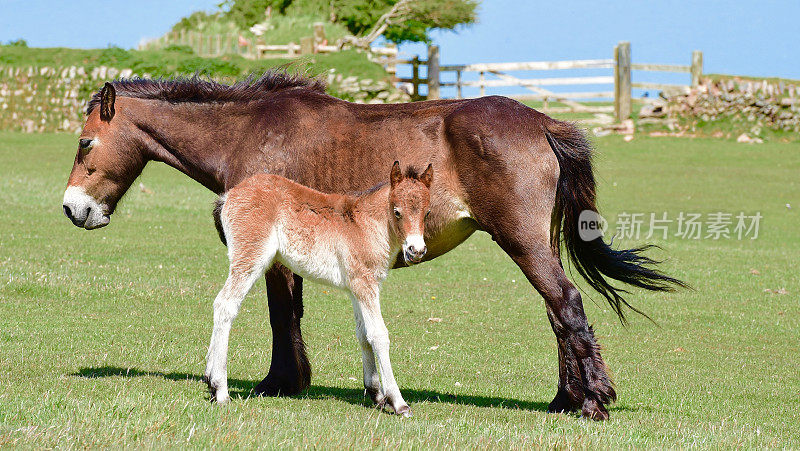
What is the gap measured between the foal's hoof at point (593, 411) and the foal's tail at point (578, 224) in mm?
927

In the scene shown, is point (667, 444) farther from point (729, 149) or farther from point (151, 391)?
point (729, 149)

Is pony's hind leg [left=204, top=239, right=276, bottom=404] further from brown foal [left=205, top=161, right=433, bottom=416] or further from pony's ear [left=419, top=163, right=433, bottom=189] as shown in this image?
pony's ear [left=419, top=163, right=433, bottom=189]

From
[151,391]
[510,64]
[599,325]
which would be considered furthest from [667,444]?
[510,64]

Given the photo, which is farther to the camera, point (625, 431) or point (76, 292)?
point (76, 292)

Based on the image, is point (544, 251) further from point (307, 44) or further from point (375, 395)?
point (307, 44)

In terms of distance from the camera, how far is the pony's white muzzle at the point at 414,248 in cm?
609

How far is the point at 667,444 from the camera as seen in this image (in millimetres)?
6512

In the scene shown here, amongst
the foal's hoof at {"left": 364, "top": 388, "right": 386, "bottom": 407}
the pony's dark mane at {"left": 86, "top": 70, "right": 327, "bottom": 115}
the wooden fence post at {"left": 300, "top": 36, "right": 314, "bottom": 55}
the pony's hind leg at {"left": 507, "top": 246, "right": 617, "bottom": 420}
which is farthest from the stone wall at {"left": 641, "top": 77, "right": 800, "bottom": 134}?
the foal's hoof at {"left": 364, "top": 388, "right": 386, "bottom": 407}

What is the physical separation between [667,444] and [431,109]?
346 centimetres

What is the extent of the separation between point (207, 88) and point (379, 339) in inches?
128

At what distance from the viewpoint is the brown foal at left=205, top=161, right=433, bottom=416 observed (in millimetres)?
6625

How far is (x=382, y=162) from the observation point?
764 cm

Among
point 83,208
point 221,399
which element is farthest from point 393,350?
point 83,208

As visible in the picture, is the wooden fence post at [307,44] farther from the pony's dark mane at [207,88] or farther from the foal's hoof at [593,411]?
the foal's hoof at [593,411]
